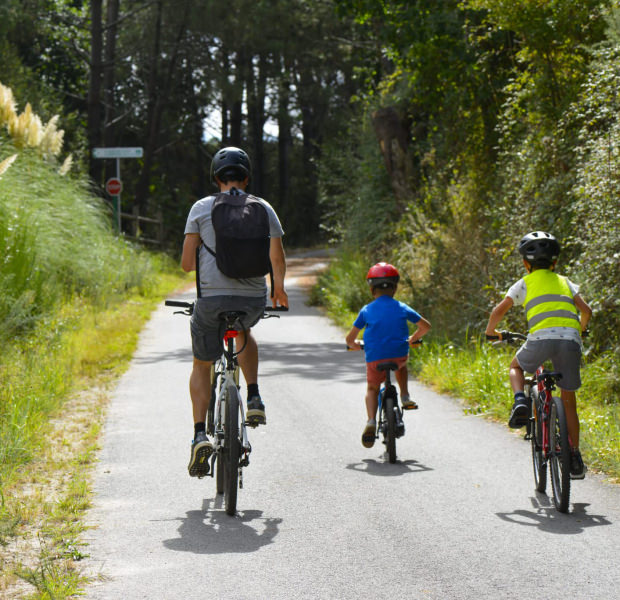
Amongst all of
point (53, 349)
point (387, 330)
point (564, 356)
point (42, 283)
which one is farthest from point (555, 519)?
point (42, 283)

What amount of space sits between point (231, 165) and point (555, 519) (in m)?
2.81

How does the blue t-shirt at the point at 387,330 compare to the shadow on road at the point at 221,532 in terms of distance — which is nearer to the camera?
the shadow on road at the point at 221,532

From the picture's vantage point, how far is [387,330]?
7371 millimetres

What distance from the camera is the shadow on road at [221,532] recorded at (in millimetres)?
5148

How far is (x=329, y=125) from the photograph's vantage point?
48844 millimetres

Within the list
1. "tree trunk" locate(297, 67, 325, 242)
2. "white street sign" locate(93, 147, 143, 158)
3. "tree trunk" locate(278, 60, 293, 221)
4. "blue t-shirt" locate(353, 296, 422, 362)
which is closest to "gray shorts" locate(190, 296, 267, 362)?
"blue t-shirt" locate(353, 296, 422, 362)

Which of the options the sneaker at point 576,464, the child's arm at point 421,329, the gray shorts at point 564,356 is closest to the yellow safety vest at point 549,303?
the gray shorts at point 564,356

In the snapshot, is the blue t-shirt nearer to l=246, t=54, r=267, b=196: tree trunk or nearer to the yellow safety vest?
the yellow safety vest

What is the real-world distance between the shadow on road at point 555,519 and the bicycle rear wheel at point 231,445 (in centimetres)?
157

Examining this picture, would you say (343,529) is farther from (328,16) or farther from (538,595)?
(328,16)

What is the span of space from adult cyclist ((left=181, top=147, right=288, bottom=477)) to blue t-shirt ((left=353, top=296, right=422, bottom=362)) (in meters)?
1.48

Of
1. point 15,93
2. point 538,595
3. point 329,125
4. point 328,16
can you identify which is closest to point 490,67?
point 538,595

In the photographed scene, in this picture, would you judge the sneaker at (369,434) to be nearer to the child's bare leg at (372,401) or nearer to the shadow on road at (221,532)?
the child's bare leg at (372,401)

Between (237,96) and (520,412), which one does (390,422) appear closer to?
(520,412)
